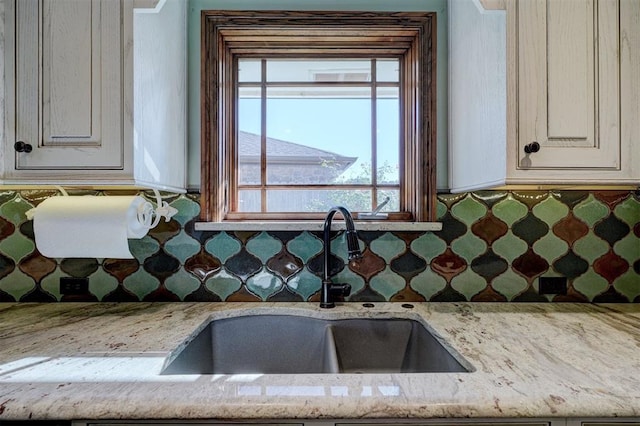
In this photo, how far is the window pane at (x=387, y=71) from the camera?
1456 mm

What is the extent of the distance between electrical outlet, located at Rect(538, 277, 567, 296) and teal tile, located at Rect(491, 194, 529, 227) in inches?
9.9

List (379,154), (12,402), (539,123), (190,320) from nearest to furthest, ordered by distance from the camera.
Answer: (12,402)
(539,123)
(190,320)
(379,154)

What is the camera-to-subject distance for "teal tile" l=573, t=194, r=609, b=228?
129cm

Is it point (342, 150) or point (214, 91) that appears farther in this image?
point (342, 150)

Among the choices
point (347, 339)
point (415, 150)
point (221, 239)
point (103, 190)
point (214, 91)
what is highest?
point (214, 91)

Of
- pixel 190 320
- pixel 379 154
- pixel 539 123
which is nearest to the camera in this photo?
pixel 539 123

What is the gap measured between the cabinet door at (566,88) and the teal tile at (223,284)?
104 cm

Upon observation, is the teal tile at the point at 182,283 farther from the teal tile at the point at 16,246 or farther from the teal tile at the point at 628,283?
the teal tile at the point at 628,283

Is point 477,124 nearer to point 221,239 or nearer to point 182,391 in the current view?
point 221,239

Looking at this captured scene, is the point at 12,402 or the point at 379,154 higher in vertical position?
the point at 379,154

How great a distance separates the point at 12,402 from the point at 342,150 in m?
1.24

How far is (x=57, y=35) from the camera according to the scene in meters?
0.96

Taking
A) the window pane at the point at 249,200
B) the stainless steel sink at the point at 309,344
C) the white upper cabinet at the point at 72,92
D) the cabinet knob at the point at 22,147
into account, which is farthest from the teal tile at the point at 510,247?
the cabinet knob at the point at 22,147

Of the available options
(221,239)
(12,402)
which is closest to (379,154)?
(221,239)
